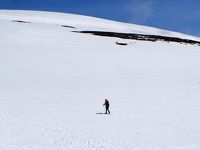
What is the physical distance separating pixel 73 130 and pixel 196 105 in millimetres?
12003

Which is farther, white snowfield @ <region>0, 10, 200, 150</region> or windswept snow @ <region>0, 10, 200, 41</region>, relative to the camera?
windswept snow @ <region>0, 10, 200, 41</region>

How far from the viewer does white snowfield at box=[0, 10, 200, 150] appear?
67.0ft

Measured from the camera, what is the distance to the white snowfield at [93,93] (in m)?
20.4

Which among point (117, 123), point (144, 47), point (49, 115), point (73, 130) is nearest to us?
point (73, 130)

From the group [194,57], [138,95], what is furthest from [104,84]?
[194,57]

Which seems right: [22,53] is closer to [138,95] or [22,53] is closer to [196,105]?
[138,95]

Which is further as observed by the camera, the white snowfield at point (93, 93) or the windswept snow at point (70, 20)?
the windswept snow at point (70, 20)

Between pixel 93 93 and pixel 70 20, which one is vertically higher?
pixel 70 20

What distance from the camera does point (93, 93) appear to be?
34.2m

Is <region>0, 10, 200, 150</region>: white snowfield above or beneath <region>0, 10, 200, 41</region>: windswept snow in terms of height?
beneath

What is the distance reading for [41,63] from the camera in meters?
47.2

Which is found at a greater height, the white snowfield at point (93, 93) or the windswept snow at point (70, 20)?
the windswept snow at point (70, 20)

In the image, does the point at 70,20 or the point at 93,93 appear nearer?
the point at 93,93

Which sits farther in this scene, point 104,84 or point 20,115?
point 104,84
